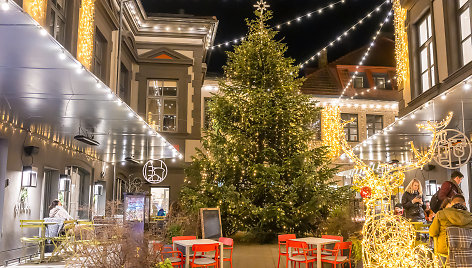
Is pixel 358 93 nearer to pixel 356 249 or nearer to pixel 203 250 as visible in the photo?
pixel 356 249

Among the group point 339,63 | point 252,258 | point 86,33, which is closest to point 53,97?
point 252,258

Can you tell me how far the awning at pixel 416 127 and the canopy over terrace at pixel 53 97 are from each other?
618 cm

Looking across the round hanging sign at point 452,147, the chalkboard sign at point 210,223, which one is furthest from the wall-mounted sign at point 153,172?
the round hanging sign at point 452,147

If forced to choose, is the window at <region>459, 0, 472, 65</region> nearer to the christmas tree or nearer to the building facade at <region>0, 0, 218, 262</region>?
the christmas tree

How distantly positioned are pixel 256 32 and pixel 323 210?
19.5ft

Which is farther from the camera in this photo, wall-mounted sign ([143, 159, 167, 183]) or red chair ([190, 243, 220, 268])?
wall-mounted sign ([143, 159, 167, 183])

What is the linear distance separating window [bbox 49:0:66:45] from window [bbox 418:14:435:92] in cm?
1077

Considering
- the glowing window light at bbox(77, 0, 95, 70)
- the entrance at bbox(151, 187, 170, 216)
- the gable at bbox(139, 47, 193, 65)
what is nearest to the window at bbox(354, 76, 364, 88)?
the gable at bbox(139, 47, 193, 65)

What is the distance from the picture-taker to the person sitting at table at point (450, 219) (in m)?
6.68

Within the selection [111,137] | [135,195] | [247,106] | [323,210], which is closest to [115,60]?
[111,137]

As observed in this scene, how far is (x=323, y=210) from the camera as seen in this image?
43.7ft

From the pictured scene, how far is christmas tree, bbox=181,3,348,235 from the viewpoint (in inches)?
506

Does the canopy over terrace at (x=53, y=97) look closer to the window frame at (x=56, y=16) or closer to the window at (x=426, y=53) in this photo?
the window frame at (x=56, y=16)

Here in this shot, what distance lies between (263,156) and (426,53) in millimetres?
6080
